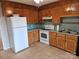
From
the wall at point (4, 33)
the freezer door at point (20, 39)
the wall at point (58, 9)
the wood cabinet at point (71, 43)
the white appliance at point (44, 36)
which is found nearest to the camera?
the wood cabinet at point (71, 43)

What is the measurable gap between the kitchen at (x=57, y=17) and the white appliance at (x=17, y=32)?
1.65 ft

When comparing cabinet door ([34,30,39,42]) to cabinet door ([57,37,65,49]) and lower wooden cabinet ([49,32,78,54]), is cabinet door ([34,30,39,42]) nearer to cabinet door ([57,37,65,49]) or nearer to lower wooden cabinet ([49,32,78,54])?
lower wooden cabinet ([49,32,78,54])

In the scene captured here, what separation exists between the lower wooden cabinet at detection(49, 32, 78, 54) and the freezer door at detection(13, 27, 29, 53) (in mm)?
1473

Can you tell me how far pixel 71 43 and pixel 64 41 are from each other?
34 cm

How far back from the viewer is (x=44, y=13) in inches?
182

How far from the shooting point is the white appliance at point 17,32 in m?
3.13

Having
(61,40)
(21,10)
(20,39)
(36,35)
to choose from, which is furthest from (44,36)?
(21,10)

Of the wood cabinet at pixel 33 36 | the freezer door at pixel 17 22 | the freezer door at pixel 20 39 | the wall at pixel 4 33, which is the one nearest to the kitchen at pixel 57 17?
the wood cabinet at pixel 33 36

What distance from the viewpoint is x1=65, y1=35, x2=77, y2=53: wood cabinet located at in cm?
299

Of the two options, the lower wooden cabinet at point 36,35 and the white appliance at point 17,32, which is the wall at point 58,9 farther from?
the white appliance at point 17,32

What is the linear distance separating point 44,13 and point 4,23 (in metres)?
2.45

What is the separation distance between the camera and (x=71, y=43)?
3.11 meters

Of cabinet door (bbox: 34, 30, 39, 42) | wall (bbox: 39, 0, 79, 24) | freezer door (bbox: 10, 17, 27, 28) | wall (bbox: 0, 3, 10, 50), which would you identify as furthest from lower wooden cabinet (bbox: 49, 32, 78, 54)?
wall (bbox: 0, 3, 10, 50)

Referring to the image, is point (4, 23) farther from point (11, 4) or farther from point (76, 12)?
point (76, 12)
